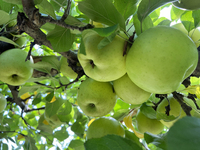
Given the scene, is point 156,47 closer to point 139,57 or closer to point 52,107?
point 139,57

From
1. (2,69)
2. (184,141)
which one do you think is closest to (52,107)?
(2,69)

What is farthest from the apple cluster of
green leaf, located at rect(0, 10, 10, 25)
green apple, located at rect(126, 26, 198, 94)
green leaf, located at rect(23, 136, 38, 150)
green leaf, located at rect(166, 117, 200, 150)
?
green leaf, located at rect(23, 136, 38, 150)

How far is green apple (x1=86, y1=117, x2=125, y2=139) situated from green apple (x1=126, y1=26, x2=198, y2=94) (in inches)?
23.2

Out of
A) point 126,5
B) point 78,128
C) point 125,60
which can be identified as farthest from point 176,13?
point 78,128

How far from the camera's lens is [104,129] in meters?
1.16

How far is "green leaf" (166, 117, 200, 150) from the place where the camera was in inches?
12.8

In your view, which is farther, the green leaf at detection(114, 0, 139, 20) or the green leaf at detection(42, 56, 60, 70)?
the green leaf at detection(42, 56, 60, 70)

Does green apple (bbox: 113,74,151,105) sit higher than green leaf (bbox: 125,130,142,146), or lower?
higher

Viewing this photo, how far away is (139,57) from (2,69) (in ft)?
3.83

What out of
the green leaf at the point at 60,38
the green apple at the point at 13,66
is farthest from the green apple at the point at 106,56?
the green apple at the point at 13,66

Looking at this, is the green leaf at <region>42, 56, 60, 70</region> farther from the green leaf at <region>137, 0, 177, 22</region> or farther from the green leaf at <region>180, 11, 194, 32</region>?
the green leaf at <region>180, 11, 194, 32</region>

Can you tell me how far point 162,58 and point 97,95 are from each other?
0.54 meters

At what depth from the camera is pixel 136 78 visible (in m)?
0.71

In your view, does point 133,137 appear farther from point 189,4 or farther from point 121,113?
point 189,4
